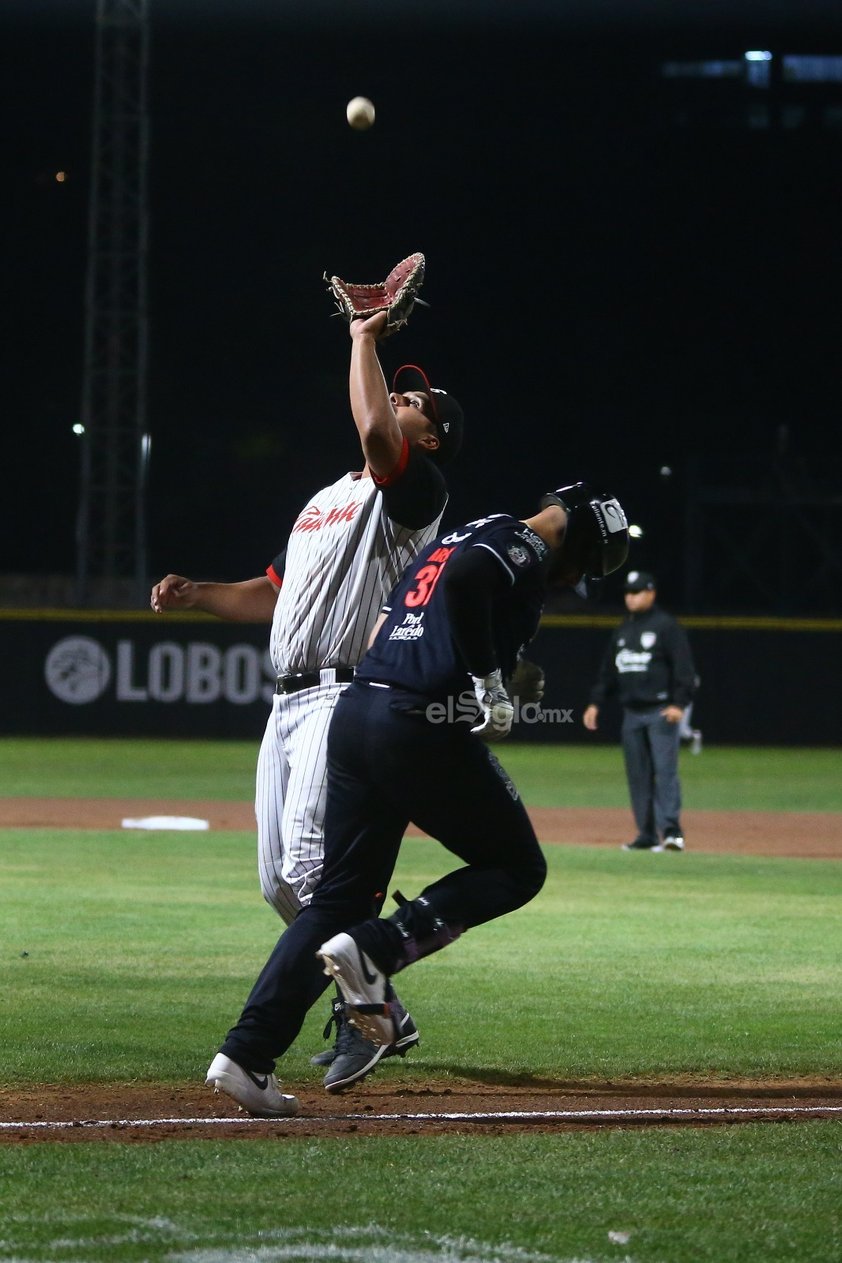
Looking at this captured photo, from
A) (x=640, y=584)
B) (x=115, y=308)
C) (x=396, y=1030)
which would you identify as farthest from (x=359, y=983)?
(x=115, y=308)

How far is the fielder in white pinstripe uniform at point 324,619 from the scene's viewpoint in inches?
197

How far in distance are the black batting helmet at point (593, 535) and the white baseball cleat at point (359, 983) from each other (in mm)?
1257

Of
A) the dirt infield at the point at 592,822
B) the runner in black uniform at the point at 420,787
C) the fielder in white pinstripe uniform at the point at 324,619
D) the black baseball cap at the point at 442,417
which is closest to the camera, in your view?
the runner in black uniform at the point at 420,787

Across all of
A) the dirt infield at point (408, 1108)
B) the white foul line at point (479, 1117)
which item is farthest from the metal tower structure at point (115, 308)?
the white foul line at point (479, 1117)

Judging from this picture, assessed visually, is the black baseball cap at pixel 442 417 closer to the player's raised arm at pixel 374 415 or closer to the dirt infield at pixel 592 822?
the player's raised arm at pixel 374 415

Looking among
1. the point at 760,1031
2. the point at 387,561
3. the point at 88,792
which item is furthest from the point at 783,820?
the point at 387,561

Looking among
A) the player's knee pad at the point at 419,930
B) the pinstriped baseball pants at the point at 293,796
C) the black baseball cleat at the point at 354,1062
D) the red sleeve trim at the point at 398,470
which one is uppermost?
the red sleeve trim at the point at 398,470

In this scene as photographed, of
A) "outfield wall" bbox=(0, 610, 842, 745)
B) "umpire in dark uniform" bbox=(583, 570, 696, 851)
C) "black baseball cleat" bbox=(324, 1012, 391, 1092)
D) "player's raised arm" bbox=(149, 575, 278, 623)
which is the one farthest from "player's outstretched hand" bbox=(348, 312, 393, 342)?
"outfield wall" bbox=(0, 610, 842, 745)

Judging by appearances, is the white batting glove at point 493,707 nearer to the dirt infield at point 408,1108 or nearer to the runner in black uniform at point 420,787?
the runner in black uniform at point 420,787

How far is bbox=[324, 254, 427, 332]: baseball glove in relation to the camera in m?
4.88

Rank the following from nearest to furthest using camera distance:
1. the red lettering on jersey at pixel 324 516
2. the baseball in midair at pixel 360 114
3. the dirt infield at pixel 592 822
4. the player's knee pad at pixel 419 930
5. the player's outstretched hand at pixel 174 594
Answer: the player's knee pad at pixel 419 930
the red lettering on jersey at pixel 324 516
the player's outstretched hand at pixel 174 594
the baseball in midair at pixel 360 114
the dirt infield at pixel 592 822

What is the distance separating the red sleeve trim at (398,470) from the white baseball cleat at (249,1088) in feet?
5.33

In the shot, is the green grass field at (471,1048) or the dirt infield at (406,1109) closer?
the green grass field at (471,1048)

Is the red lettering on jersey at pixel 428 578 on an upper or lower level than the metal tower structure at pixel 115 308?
lower
